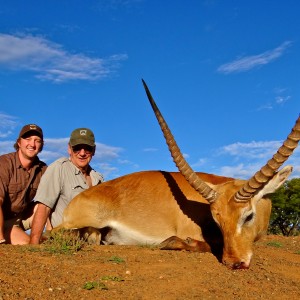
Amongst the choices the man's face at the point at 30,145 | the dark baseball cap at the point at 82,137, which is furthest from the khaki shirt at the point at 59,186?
the man's face at the point at 30,145

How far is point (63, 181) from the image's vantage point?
8070 millimetres

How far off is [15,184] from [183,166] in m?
3.16

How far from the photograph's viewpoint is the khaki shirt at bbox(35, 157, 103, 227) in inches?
312

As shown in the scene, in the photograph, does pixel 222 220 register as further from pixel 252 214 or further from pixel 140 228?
pixel 140 228

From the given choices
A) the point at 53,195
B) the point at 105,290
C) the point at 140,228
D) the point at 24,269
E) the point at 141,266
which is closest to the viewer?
the point at 105,290

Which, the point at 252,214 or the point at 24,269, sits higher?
the point at 252,214

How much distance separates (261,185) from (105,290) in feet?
8.75

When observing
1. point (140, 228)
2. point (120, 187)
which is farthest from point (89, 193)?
point (140, 228)

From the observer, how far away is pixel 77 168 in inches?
325

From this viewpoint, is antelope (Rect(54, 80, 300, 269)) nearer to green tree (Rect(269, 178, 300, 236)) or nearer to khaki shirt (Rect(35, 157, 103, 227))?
khaki shirt (Rect(35, 157, 103, 227))

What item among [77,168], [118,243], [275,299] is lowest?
[275,299]

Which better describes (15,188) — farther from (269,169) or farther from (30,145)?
(269,169)

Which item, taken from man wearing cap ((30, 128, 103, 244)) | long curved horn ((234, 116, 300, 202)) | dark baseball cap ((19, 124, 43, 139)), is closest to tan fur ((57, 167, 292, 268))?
man wearing cap ((30, 128, 103, 244))

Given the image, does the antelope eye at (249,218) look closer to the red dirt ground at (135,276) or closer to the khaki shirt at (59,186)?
the red dirt ground at (135,276)
